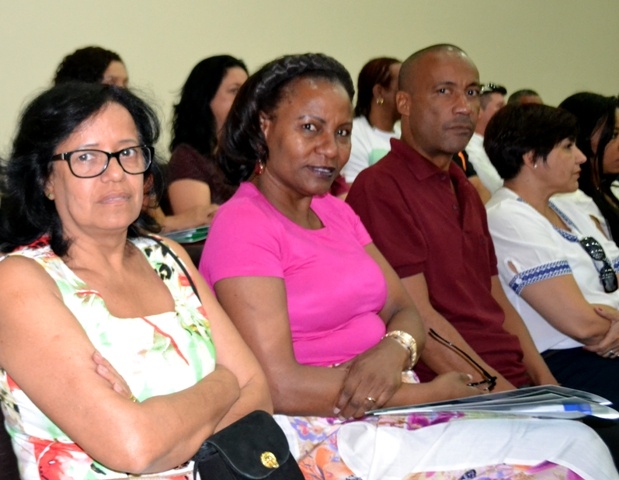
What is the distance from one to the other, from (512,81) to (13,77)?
4308mm

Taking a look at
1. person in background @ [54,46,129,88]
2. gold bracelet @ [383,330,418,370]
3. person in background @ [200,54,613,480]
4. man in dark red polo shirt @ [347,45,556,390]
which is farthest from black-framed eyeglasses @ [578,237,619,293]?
person in background @ [54,46,129,88]

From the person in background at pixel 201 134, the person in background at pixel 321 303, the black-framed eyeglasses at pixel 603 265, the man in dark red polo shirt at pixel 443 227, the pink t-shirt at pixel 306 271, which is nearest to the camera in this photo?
the person in background at pixel 321 303

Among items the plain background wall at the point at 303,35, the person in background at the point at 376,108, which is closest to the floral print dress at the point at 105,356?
the plain background wall at the point at 303,35

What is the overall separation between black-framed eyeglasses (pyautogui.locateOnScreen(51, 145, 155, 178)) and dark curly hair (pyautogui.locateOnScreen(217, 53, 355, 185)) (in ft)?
1.70

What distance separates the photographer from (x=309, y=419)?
77.5 inches

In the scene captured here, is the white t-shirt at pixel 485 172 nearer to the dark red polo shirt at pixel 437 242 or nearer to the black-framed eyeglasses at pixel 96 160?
the dark red polo shirt at pixel 437 242

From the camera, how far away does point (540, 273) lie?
2.83 meters

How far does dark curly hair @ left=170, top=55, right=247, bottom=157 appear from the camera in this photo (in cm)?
357

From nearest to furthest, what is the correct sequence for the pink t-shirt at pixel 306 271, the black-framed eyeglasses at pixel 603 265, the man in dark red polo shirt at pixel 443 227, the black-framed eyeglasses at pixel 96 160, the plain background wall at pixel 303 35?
the black-framed eyeglasses at pixel 96 160 < the pink t-shirt at pixel 306 271 < the man in dark red polo shirt at pixel 443 227 < the black-framed eyeglasses at pixel 603 265 < the plain background wall at pixel 303 35

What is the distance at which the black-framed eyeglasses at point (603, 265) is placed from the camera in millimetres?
3082

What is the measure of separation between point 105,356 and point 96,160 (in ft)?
1.26

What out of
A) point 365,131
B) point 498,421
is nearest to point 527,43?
point 365,131

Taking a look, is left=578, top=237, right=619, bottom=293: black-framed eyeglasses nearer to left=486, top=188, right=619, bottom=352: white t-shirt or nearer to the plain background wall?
left=486, top=188, right=619, bottom=352: white t-shirt

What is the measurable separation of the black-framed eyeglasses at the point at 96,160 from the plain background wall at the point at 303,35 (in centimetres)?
21
